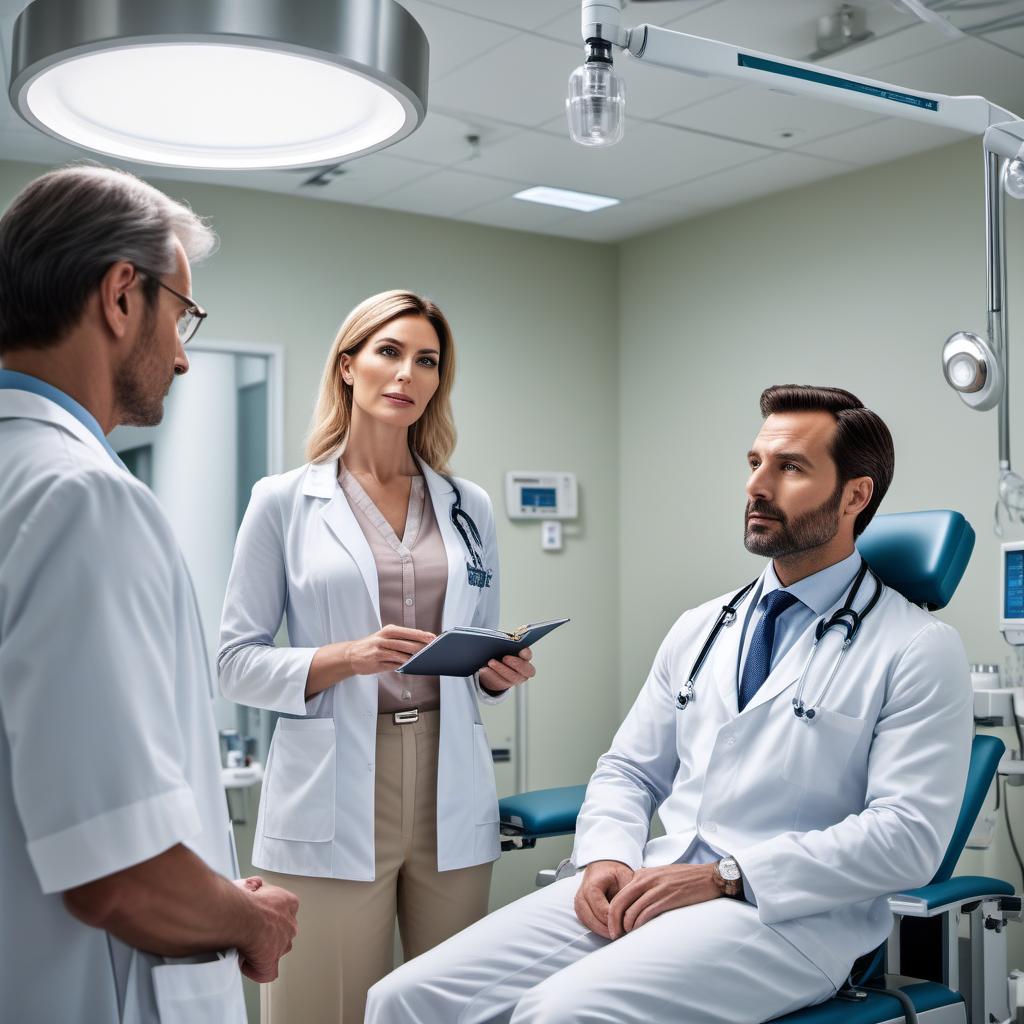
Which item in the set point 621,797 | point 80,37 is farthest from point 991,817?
point 80,37

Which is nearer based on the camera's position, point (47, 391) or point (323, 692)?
point (47, 391)

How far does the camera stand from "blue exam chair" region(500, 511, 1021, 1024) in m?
1.99

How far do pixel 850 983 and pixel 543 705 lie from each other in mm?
2752

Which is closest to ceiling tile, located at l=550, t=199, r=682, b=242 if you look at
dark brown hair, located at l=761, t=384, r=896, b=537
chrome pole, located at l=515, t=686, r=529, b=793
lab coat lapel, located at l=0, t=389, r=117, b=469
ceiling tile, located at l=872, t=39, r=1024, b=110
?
ceiling tile, located at l=872, t=39, r=1024, b=110

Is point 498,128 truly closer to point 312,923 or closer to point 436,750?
point 436,750

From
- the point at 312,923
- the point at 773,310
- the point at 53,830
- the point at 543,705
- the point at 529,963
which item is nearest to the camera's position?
the point at 53,830

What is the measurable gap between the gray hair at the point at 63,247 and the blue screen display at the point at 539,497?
11.6ft

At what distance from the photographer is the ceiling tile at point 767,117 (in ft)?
10.5

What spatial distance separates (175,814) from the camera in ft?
3.07

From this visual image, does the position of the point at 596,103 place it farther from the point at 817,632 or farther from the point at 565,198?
the point at 565,198

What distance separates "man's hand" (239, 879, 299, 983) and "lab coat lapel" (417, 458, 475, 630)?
1.01 m

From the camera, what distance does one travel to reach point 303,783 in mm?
2035

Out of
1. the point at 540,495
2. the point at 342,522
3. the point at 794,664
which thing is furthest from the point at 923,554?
the point at 540,495

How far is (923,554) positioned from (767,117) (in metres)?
1.73
